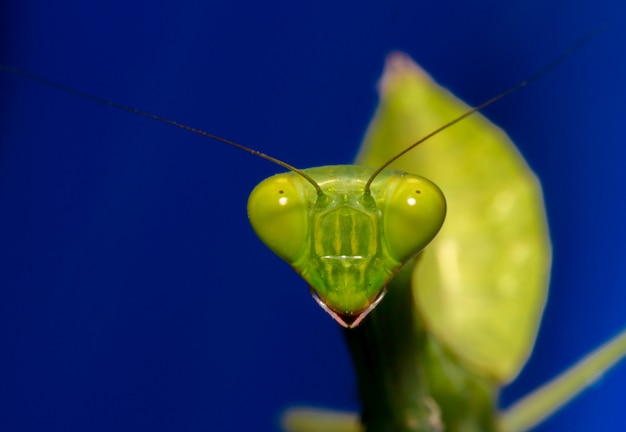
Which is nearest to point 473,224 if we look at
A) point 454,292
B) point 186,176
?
point 454,292

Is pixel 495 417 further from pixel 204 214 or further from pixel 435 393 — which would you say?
pixel 204 214

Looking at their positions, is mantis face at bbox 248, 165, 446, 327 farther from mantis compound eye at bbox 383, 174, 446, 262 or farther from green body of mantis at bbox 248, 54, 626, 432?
green body of mantis at bbox 248, 54, 626, 432

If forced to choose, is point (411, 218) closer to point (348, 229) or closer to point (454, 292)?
point (348, 229)

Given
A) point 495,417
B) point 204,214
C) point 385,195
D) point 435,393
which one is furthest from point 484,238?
point 385,195

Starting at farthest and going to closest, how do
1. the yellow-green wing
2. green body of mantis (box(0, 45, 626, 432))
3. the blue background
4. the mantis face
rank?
the blue background
the yellow-green wing
green body of mantis (box(0, 45, 626, 432))
the mantis face

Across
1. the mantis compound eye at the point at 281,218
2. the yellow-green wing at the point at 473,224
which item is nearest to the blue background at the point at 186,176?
the yellow-green wing at the point at 473,224

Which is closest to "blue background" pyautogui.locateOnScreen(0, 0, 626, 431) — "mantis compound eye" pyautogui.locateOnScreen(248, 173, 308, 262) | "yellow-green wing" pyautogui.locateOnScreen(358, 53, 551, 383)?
"yellow-green wing" pyautogui.locateOnScreen(358, 53, 551, 383)
